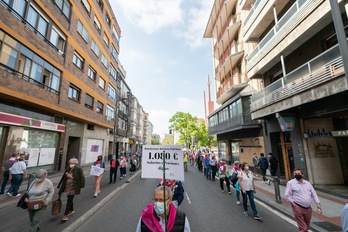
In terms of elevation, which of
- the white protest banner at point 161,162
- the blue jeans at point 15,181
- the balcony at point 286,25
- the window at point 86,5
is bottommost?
the blue jeans at point 15,181

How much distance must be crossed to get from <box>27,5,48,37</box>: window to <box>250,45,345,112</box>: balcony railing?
1609 cm

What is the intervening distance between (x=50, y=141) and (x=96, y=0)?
1726 centimetres

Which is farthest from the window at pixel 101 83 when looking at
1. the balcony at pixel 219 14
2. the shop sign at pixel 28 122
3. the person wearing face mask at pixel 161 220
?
the person wearing face mask at pixel 161 220

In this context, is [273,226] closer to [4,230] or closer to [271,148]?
[4,230]

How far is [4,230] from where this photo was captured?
4582 millimetres

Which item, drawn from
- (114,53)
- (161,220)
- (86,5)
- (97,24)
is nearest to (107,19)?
(97,24)

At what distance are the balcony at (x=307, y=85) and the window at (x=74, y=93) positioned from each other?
53.0ft

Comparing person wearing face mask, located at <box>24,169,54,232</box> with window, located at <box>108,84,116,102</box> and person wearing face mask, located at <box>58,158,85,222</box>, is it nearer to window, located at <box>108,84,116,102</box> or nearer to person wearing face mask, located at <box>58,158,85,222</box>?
person wearing face mask, located at <box>58,158,85,222</box>

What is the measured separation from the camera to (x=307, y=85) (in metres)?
8.20

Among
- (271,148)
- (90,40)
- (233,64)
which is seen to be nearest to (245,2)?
(233,64)

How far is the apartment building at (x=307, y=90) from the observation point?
753cm

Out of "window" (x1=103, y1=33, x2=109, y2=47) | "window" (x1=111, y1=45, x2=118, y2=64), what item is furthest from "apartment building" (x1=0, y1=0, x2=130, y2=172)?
"window" (x1=111, y1=45, x2=118, y2=64)

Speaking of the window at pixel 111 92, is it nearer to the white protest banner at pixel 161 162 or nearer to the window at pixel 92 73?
the window at pixel 92 73

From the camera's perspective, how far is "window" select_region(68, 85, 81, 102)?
15491mm
